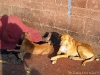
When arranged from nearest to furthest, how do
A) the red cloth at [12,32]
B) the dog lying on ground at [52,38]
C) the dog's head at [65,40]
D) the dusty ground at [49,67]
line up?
the dusty ground at [49,67] < the dog's head at [65,40] < the red cloth at [12,32] < the dog lying on ground at [52,38]

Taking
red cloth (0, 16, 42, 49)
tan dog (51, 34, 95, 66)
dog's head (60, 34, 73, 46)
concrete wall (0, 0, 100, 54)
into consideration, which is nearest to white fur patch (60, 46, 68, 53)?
tan dog (51, 34, 95, 66)

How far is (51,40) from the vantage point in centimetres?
753

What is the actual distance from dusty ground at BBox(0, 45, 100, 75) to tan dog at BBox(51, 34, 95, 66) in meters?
0.16

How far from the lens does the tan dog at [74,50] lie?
622cm

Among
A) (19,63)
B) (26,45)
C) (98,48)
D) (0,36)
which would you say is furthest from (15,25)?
(98,48)

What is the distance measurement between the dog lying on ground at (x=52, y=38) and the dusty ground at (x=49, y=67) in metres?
0.96

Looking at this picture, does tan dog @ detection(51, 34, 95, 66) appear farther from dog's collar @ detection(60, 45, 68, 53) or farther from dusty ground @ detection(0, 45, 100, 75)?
dusty ground @ detection(0, 45, 100, 75)

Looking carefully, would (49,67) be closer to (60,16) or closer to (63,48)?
(63,48)

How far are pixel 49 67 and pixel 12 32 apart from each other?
197 cm

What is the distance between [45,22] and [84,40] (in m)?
1.57

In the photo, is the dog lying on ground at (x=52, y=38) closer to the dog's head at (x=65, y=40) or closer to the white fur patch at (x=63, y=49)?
the white fur patch at (x=63, y=49)

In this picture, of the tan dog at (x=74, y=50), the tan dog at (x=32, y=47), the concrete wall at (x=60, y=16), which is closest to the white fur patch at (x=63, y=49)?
the tan dog at (x=74, y=50)

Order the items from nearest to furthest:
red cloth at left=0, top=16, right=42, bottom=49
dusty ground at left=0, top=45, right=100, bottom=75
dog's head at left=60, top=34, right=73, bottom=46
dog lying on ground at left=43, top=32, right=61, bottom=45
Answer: dusty ground at left=0, top=45, right=100, bottom=75
dog's head at left=60, top=34, right=73, bottom=46
red cloth at left=0, top=16, right=42, bottom=49
dog lying on ground at left=43, top=32, right=61, bottom=45

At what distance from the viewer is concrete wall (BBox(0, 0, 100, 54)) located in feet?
21.2
